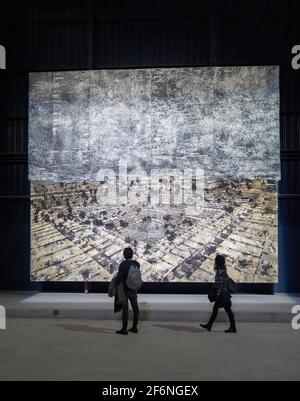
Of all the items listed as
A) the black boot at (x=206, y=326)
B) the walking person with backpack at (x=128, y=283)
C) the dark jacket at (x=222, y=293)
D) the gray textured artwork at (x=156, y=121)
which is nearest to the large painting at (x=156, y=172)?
the gray textured artwork at (x=156, y=121)

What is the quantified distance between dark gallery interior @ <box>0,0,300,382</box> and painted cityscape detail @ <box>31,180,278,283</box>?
30 millimetres

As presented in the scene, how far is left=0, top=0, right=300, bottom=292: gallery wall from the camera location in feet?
54.6

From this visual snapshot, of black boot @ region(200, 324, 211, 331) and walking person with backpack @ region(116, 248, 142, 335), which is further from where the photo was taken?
black boot @ region(200, 324, 211, 331)

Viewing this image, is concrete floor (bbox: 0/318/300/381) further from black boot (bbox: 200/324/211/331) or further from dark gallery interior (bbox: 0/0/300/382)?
dark gallery interior (bbox: 0/0/300/382)

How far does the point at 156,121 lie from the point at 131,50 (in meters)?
2.63

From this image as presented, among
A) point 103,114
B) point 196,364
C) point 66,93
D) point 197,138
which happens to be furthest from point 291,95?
point 196,364

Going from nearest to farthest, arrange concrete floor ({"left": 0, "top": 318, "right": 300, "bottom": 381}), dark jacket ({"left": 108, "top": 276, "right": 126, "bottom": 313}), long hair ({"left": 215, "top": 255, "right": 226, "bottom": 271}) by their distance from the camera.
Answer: concrete floor ({"left": 0, "top": 318, "right": 300, "bottom": 381}), dark jacket ({"left": 108, "top": 276, "right": 126, "bottom": 313}), long hair ({"left": 215, "top": 255, "right": 226, "bottom": 271})

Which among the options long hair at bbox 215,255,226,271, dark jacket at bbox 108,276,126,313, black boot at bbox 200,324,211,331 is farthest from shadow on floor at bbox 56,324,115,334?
long hair at bbox 215,255,226,271

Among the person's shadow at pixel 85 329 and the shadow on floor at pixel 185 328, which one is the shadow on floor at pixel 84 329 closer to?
the person's shadow at pixel 85 329

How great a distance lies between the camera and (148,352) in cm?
948

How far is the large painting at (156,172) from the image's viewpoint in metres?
15.8

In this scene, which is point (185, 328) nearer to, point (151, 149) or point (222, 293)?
point (222, 293)

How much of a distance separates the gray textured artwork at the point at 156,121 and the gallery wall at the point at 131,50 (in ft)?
3.38
